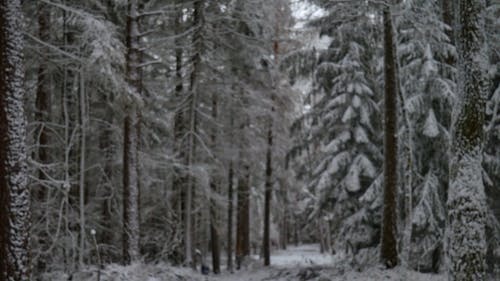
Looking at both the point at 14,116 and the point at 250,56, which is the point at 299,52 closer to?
the point at 250,56

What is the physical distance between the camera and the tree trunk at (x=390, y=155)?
36.8 ft

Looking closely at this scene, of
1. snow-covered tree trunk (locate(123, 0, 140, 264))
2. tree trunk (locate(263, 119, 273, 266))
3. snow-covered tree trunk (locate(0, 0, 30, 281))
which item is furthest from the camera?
tree trunk (locate(263, 119, 273, 266))

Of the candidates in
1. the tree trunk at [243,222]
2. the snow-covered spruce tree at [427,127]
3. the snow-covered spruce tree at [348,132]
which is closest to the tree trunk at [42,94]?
the snow-covered spruce tree at [348,132]

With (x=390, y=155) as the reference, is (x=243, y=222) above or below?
below

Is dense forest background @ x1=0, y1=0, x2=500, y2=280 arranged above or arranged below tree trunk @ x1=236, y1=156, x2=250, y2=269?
above

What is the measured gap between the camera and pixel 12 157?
21.0ft

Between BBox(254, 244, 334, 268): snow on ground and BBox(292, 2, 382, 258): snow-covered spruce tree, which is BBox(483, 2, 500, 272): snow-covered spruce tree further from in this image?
BBox(254, 244, 334, 268): snow on ground

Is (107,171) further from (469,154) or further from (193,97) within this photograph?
(469,154)

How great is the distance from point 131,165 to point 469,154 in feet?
25.5

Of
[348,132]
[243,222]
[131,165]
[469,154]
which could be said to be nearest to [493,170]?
[348,132]

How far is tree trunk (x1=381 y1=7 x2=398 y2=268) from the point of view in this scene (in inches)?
442

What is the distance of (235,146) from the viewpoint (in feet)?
63.3

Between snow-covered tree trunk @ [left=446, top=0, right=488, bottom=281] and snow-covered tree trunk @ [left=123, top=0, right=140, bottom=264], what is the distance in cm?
715

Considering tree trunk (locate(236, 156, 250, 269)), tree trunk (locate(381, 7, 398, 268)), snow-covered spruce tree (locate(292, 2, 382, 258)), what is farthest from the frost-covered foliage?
tree trunk (locate(236, 156, 250, 269))
